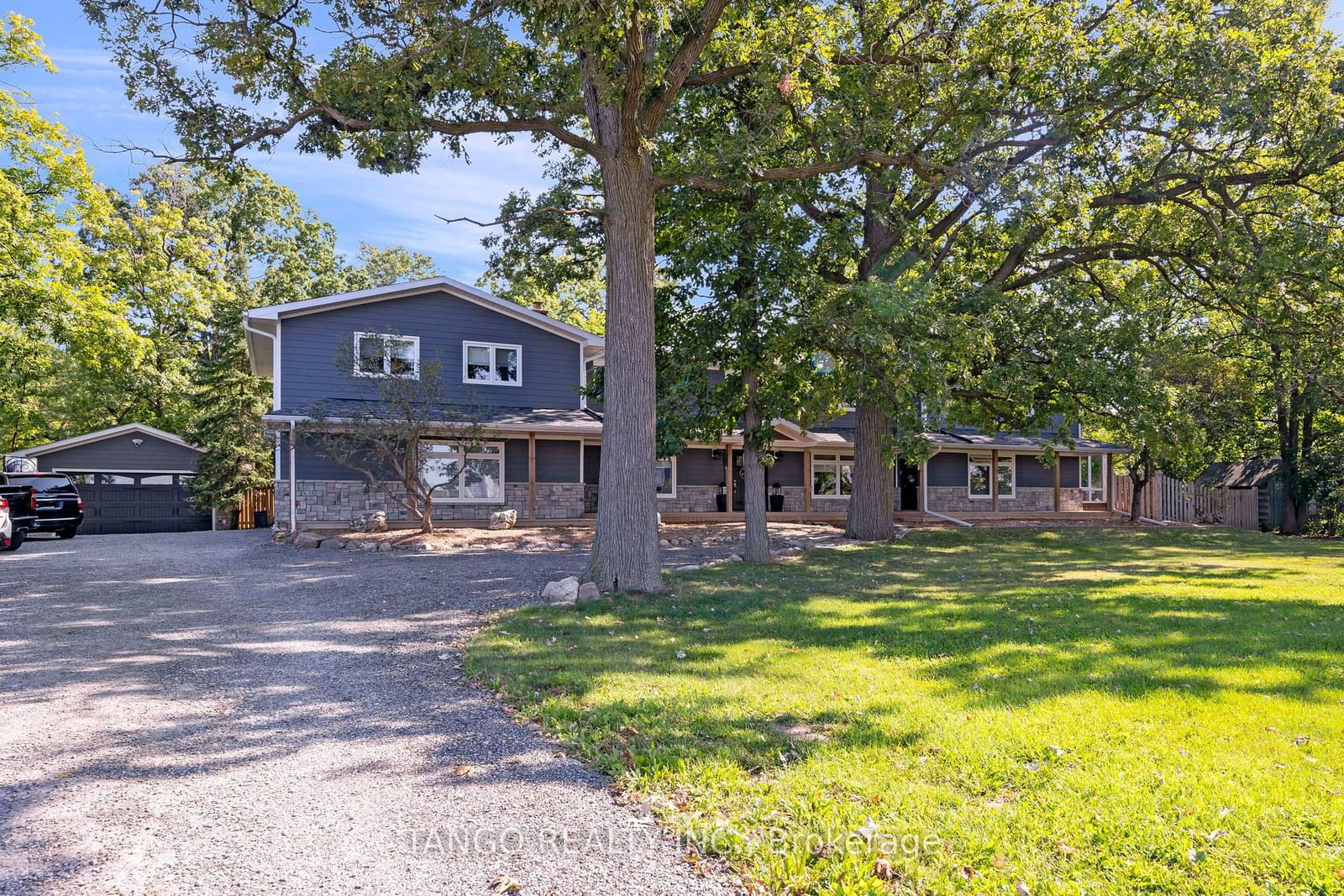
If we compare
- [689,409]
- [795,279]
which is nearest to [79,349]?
[689,409]

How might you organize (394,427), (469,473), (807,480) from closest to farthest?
(394,427) → (469,473) → (807,480)

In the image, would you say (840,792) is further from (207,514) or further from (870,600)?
(207,514)

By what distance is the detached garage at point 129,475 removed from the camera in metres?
24.9

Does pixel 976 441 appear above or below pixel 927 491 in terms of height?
above

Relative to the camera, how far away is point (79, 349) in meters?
20.6

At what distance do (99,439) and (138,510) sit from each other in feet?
8.39

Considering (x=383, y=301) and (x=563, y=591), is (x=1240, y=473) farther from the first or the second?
(x=383, y=301)

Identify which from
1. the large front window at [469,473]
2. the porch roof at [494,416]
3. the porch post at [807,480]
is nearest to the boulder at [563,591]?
the porch roof at [494,416]

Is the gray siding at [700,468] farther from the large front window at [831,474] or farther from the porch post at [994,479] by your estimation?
the porch post at [994,479]

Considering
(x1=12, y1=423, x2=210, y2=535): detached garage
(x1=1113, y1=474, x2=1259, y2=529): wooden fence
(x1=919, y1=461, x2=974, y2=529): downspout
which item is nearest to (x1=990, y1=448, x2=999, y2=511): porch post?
(x1=919, y1=461, x2=974, y2=529): downspout

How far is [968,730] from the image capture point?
15.1 ft

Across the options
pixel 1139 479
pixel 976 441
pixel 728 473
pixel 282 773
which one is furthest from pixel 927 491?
pixel 282 773

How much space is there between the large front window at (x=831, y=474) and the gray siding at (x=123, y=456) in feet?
69.2

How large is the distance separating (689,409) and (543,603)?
5076mm
